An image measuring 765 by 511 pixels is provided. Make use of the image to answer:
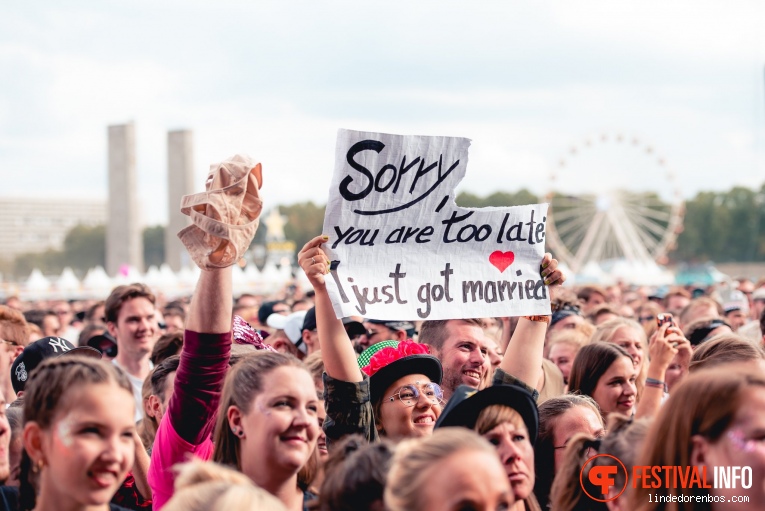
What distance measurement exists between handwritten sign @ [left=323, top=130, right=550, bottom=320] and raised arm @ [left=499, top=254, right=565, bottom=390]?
67 millimetres

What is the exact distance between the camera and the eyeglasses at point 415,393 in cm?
419

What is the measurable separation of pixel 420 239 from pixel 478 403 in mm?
1039

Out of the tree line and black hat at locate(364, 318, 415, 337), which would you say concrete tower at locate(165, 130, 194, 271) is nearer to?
the tree line

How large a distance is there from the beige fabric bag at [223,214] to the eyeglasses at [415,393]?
100 cm

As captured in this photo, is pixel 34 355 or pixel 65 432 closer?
pixel 65 432

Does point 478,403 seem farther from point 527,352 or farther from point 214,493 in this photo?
point 214,493

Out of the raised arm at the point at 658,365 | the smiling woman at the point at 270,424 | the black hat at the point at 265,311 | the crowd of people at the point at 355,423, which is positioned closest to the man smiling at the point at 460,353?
the crowd of people at the point at 355,423

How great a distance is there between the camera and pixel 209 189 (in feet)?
11.5

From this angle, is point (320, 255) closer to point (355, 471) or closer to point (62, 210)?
point (355, 471)

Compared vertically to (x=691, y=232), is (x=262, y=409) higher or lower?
lower

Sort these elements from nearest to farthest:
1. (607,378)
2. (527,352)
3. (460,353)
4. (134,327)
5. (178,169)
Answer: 1. (527,352)
2. (460,353)
3. (607,378)
4. (134,327)
5. (178,169)

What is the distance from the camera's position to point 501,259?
4605 millimetres

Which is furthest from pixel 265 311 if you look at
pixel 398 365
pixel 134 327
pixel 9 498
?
pixel 9 498

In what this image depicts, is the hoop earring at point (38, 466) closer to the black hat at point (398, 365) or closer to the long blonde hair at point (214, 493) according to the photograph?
the long blonde hair at point (214, 493)
